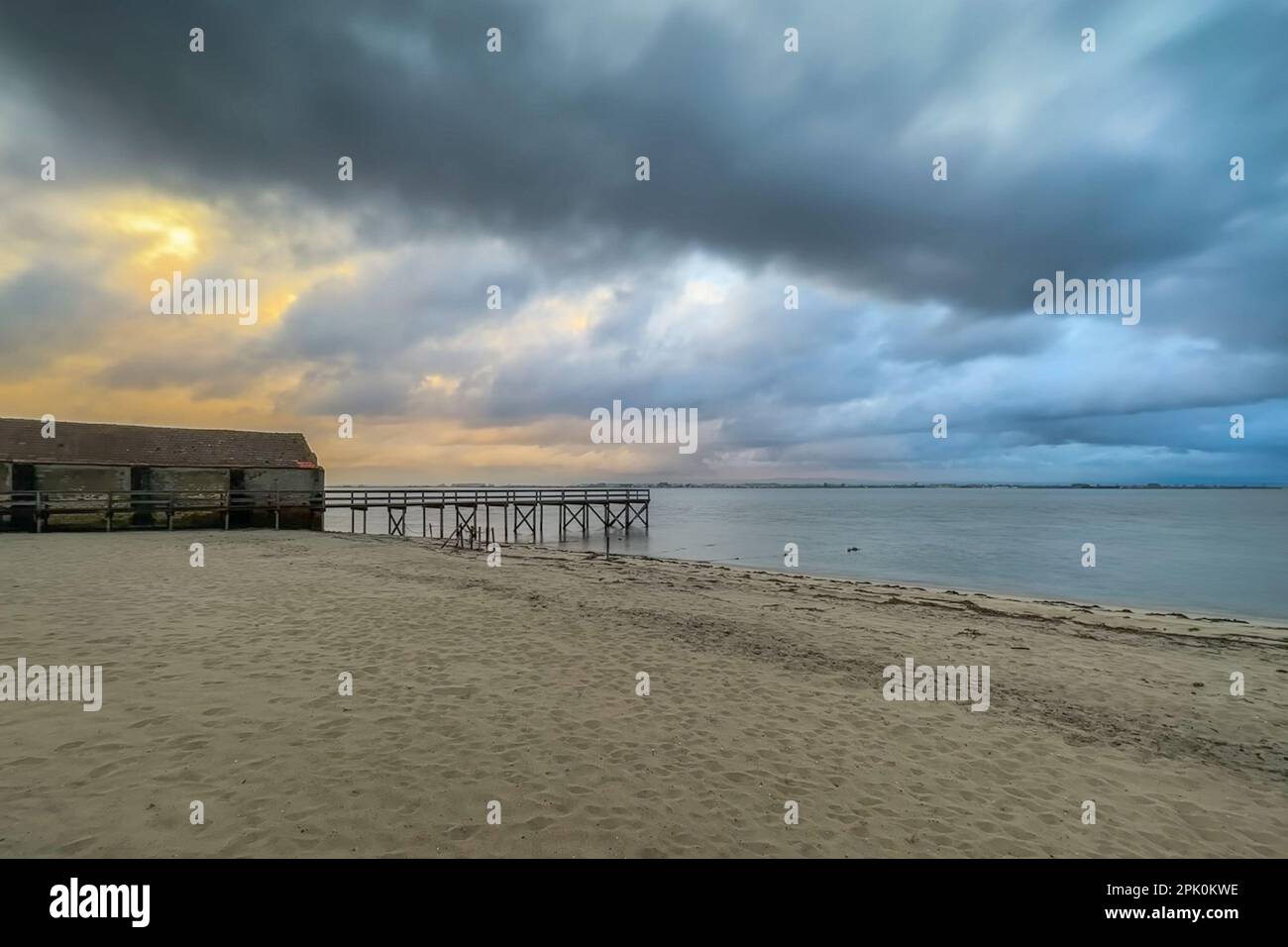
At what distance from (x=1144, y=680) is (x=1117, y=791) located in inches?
204

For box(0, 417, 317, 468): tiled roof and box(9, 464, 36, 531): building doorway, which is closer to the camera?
box(9, 464, 36, 531): building doorway

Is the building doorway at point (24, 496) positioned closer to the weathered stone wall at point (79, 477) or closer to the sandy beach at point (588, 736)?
the weathered stone wall at point (79, 477)

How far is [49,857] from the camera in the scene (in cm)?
327

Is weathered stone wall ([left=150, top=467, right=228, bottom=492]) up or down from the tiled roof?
down

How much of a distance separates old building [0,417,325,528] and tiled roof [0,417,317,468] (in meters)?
0.04

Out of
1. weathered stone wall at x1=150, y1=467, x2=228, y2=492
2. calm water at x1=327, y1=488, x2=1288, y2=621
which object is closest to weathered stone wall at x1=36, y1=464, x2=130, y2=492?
weathered stone wall at x1=150, y1=467, x2=228, y2=492

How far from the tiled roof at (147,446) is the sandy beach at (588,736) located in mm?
18430

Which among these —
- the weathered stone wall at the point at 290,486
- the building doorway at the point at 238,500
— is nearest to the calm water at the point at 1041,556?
the weathered stone wall at the point at 290,486

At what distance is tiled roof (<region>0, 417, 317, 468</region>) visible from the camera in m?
24.9

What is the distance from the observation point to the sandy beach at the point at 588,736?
13.0 feet

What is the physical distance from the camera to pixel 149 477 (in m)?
25.2

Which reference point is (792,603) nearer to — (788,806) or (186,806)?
(788,806)

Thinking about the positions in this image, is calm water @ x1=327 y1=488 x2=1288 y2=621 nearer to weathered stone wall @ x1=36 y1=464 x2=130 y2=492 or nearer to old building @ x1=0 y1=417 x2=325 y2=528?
old building @ x1=0 y1=417 x2=325 y2=528

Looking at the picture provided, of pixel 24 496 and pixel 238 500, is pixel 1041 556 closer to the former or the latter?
pixel 238 500
